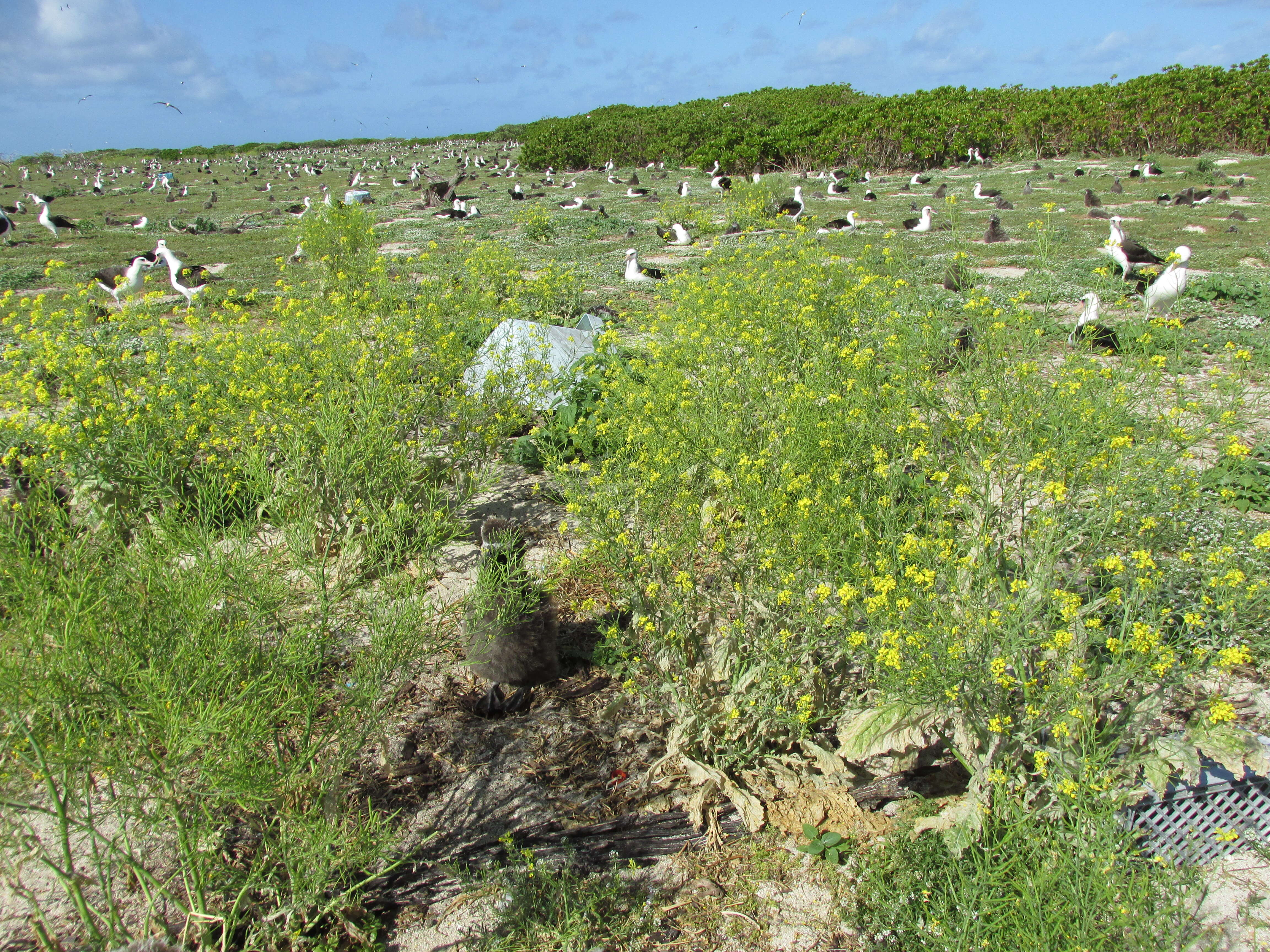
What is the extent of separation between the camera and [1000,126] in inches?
1094

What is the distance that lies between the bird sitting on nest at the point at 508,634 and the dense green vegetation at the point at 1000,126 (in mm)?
28137

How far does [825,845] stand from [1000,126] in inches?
1261

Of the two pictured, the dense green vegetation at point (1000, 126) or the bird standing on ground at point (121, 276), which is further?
the dense green vegetation at point (1000, 126)

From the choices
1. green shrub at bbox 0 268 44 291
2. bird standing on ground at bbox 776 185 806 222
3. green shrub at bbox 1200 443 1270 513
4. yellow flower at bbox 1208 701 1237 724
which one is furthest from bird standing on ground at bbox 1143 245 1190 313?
green shrub at bbox 0 268 44 291

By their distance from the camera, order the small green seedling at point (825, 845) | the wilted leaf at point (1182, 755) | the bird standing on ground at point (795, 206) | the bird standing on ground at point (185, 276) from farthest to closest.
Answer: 1. the bird standing on ground at point (795, 206)
2. the bird standing on ground at point (185, 276)
3. the small green seedling at point (825, 845)
4. the wilted leaf at point (1182, 755)

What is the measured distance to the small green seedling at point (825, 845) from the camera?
2.49 m

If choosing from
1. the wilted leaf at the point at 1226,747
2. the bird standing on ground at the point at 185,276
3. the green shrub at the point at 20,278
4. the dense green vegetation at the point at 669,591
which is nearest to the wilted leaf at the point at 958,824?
the dense green vegetation at the point at 669,591

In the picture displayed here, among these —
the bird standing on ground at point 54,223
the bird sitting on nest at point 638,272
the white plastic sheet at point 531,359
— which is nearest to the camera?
the white plastic sheet at point 531,359

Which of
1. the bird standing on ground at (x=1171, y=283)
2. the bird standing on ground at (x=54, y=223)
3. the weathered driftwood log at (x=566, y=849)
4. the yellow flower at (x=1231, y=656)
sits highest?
the bird standing on ground at (x=54, y=223)

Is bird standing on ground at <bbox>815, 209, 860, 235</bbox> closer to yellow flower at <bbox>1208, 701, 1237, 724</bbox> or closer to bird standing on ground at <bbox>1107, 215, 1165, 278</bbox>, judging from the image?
bird standing on ground at <bbox>1107, 215, 1165, 278</bbox>

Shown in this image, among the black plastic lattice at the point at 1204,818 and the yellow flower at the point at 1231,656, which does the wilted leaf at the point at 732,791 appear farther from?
the yellow flower at the point at 1231,656

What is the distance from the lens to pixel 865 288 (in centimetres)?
552

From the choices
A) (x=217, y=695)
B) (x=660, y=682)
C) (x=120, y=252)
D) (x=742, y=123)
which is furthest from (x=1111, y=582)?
(x=742, y=123)

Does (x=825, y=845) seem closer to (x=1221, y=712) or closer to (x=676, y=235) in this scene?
(x=1221, y=712)
